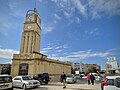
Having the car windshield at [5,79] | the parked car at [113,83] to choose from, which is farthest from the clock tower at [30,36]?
the parked car at [113,83]

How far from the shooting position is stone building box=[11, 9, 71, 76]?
102 feet

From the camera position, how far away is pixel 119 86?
634 cm

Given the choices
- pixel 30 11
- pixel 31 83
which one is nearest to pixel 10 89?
pixel 31 83

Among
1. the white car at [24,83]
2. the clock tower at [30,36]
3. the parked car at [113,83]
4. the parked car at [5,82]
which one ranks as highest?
the clock tower at [30,36]

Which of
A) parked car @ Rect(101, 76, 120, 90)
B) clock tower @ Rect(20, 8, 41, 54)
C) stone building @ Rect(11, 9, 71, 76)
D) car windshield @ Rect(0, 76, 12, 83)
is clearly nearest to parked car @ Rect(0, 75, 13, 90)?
car windshield @ Rect(0, 76, 12, 83)

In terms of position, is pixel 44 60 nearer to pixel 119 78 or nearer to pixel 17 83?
pixel 17 83

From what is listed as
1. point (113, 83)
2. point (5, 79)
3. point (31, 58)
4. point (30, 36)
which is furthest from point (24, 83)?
point (30, 36)

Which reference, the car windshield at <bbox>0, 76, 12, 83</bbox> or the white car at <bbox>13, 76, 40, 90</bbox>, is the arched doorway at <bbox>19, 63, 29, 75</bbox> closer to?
the white car at <bbox>13, 76, 40, 90</bbox>

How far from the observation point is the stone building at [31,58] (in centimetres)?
3112

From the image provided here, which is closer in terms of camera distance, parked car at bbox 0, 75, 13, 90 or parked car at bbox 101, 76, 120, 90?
parked car at bbox 101, 76, 120, 90

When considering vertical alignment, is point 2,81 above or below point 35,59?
below

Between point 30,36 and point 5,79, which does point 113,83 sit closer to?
point 5,79

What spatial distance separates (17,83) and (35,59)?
16676mm

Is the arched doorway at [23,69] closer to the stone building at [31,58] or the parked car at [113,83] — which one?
the stone building at [31,58]
